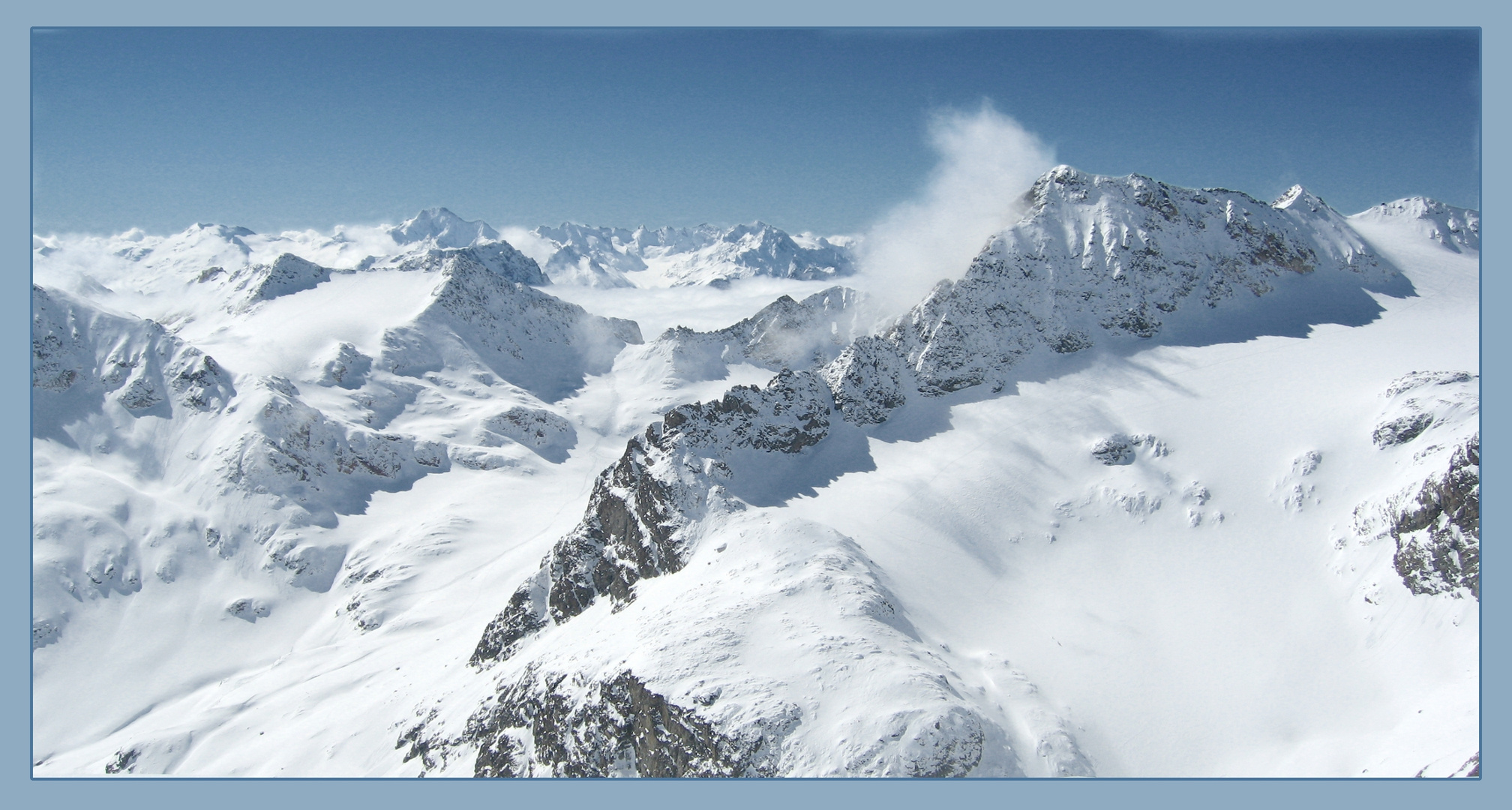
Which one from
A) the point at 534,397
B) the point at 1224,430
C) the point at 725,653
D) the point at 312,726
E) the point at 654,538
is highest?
the point at 534,397

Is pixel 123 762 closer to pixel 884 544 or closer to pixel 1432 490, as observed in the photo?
pixel 884 544

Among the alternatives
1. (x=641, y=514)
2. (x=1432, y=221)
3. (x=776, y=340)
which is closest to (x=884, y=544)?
(x=641, y=514)

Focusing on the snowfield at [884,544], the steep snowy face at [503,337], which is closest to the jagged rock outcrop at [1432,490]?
the snowfield at [884,544]

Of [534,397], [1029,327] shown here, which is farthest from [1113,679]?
[534,397]

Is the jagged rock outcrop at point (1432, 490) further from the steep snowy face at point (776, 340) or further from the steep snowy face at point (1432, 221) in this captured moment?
the steep snowy face at point (776, 340)

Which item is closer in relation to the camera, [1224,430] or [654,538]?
[654,538]

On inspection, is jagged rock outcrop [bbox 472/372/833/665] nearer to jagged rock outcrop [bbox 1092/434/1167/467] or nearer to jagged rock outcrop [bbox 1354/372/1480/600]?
jagged rock outcrop [bbox 1092/434/1167/467]

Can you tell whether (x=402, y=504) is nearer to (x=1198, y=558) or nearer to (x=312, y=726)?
(x=312, y=726)
